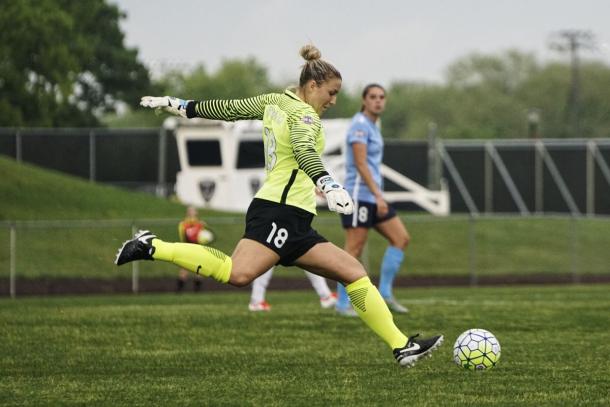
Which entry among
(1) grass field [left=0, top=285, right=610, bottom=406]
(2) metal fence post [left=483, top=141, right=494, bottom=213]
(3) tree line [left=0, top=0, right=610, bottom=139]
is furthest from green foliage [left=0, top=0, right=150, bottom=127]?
(1) grass field [left=0, top=285, right=610, bottom=406]

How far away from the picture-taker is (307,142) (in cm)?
712

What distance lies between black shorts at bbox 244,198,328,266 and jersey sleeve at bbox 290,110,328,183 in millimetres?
444

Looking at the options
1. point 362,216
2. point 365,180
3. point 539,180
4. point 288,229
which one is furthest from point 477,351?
point 539,180

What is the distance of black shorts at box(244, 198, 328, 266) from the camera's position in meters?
7.40

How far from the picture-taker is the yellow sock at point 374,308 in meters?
7.71

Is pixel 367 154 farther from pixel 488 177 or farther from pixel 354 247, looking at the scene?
pixel 488 177

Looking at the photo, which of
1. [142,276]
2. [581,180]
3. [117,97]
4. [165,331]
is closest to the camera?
[165,331]

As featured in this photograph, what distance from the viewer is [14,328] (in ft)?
36.6

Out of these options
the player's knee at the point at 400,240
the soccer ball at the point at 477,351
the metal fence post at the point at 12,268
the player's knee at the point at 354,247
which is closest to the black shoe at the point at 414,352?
the soccer ball at the point at 477,351

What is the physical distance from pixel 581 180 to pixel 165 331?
31.1m

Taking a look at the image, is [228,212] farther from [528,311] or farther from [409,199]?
[528,311]

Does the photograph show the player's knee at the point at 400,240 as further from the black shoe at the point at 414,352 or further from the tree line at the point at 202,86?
the tree line at the point at 202,86

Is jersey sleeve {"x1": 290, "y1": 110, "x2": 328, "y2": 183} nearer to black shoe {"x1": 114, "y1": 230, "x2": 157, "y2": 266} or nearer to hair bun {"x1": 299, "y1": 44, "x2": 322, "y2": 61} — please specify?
hair bun {"x1": 299, "y1": 44, "x2": 322, "y2": 61}

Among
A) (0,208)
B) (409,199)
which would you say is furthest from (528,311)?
(409,199)
